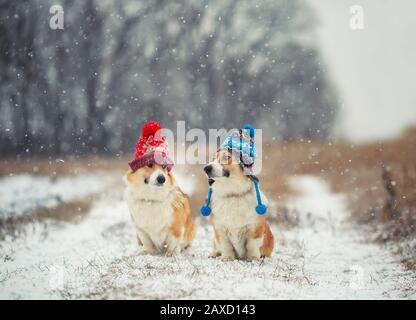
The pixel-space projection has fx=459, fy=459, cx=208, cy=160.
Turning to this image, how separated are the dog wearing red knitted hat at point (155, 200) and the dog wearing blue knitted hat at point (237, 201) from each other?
0.53 meters

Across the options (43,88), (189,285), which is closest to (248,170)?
(189,285)

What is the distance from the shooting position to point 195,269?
15.7 ft

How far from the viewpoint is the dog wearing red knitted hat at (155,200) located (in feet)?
17.5

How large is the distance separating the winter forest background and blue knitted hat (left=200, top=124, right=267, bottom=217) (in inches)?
243

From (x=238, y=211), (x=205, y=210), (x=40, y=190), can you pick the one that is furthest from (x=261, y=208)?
(x=40, y=190)

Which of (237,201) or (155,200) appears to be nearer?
(237,201)

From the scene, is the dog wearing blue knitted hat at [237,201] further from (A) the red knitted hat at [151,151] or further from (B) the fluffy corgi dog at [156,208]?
(A) the red knitted hat at [151,151]

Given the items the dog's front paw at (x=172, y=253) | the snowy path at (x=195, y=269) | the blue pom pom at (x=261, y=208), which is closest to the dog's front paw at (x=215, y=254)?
the snowy path at (x=195, y=269)

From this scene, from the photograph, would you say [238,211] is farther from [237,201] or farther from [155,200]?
[155,200]

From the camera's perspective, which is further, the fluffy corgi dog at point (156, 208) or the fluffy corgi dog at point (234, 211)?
the fluffy corgi dog at point (156, 208)

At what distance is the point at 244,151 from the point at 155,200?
1199 millimetres

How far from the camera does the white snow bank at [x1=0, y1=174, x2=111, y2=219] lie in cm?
916

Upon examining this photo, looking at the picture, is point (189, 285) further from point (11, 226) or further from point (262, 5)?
point (262, 5)
